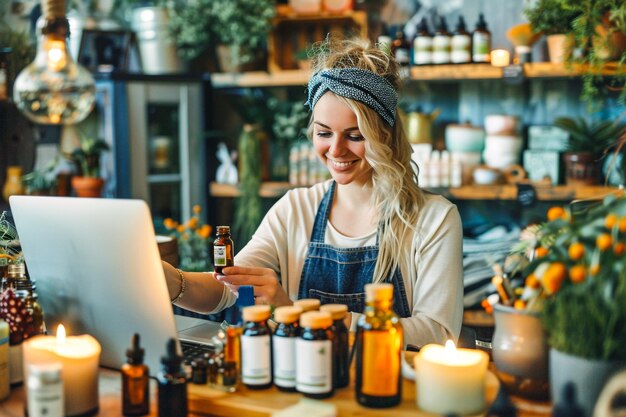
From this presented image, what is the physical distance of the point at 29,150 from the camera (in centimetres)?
375

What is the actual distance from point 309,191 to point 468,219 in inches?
69.2

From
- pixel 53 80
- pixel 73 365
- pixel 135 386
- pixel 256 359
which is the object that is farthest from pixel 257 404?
pixel 53 80

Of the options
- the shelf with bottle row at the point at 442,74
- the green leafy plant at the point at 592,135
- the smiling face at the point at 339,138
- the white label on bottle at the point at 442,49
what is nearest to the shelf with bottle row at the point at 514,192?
the green leafy plant at the point at 592,135

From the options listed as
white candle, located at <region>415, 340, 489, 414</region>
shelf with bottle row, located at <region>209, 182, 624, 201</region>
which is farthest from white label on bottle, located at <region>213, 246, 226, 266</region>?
shelf with bottle row, located at <region>209, 182, 624, 201</region>

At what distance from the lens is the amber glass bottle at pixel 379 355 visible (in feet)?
3.81

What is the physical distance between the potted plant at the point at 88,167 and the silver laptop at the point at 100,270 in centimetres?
219

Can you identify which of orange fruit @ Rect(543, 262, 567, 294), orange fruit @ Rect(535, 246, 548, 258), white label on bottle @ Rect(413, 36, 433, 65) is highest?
white label on bottle @ Rect(413, 36, 433, 65)

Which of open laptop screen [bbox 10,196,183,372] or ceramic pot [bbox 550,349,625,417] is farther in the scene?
open laptop screen [bbox 10,196,183,372]

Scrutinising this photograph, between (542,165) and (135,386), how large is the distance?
264cm

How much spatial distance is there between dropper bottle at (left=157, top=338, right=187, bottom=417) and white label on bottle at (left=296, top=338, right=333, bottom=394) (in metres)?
0.18

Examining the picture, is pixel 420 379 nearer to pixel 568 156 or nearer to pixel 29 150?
pixel 568 156

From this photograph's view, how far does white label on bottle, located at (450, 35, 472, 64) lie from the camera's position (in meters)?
3.44

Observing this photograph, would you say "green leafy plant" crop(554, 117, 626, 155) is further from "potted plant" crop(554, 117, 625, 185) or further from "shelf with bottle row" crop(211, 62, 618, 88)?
"shelf with bottle row" crop(211, 62, 618, 88)

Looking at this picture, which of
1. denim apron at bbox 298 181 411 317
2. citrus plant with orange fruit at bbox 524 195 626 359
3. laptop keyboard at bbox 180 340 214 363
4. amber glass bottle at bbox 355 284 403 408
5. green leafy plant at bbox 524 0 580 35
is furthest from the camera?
green leafy plant at bbox 524 0 580 35
